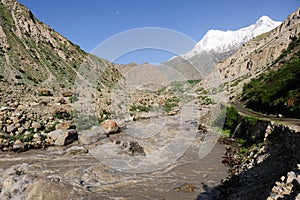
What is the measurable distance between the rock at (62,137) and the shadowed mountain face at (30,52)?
11041 millimetres

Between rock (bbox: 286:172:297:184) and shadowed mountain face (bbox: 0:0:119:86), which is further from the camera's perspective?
shadowed mountain face (bbox: 0:0:119:86)

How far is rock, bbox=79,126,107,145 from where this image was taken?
1895 centimetres

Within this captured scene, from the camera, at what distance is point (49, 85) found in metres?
30.2

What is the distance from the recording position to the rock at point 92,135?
746 inches

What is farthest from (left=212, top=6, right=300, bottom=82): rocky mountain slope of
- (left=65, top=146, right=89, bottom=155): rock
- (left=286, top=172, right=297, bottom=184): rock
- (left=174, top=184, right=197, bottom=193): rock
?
(left=286, top=172, right=297, bottom=184): rock

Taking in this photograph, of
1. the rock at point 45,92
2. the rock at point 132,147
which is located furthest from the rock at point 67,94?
the rock at point 132,147

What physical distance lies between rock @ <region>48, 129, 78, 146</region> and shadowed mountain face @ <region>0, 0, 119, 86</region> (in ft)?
36.2

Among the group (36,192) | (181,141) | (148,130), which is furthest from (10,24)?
(36,192)

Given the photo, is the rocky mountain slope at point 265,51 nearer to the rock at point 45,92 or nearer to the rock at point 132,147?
the rock at point 45,92

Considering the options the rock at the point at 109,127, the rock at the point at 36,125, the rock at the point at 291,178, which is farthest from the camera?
the rock at the point at 109,127

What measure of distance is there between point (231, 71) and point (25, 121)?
82217 mm

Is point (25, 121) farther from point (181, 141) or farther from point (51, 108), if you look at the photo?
point (181, 141)

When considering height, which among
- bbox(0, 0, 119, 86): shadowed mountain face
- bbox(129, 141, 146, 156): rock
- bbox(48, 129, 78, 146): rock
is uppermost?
Answer: bbox(0, 0, 119, 86): shadowed mountain face

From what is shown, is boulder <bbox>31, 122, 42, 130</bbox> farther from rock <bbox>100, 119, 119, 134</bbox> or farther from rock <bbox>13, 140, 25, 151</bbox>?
rock <bbox>100, 119, 119, 134</bbox>
